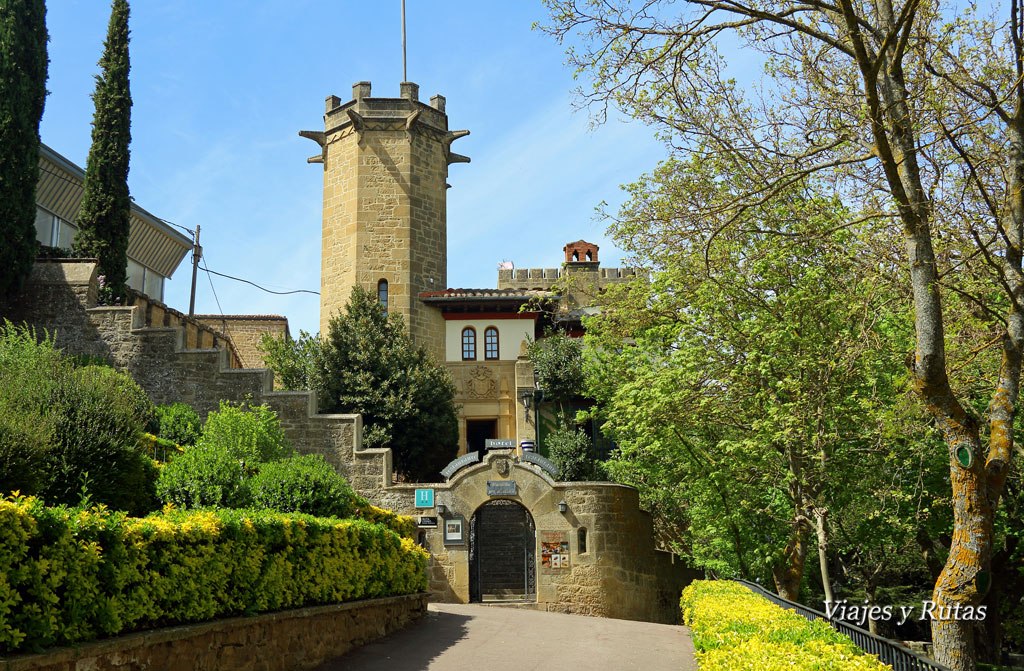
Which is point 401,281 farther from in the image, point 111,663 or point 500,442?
point 111,663

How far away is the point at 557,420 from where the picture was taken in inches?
1144

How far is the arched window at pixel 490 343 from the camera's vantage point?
105 feet

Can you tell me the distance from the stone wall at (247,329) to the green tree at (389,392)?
30.6 ft

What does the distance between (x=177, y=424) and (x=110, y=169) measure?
25.9 ft

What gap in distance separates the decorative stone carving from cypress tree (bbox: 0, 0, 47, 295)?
1447 cm

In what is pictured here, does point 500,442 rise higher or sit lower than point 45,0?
lower

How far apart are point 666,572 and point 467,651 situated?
12.8 metres

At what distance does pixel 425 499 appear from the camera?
890 inches

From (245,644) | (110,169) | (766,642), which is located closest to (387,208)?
(110,169)

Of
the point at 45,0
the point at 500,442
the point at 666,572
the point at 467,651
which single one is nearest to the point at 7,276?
the point at 45,0

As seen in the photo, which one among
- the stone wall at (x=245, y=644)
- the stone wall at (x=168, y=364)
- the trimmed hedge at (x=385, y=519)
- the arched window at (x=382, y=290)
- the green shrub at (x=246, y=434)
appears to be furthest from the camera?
the arched window at (x=382, y=290)

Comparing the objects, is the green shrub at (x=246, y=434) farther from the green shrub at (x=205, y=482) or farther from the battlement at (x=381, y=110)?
the battlement at (x=381, y=110)

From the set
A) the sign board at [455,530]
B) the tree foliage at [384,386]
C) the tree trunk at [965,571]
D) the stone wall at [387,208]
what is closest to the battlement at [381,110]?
the stone wall at [387,208]

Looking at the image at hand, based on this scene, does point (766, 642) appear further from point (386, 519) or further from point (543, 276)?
point (543, 276)
